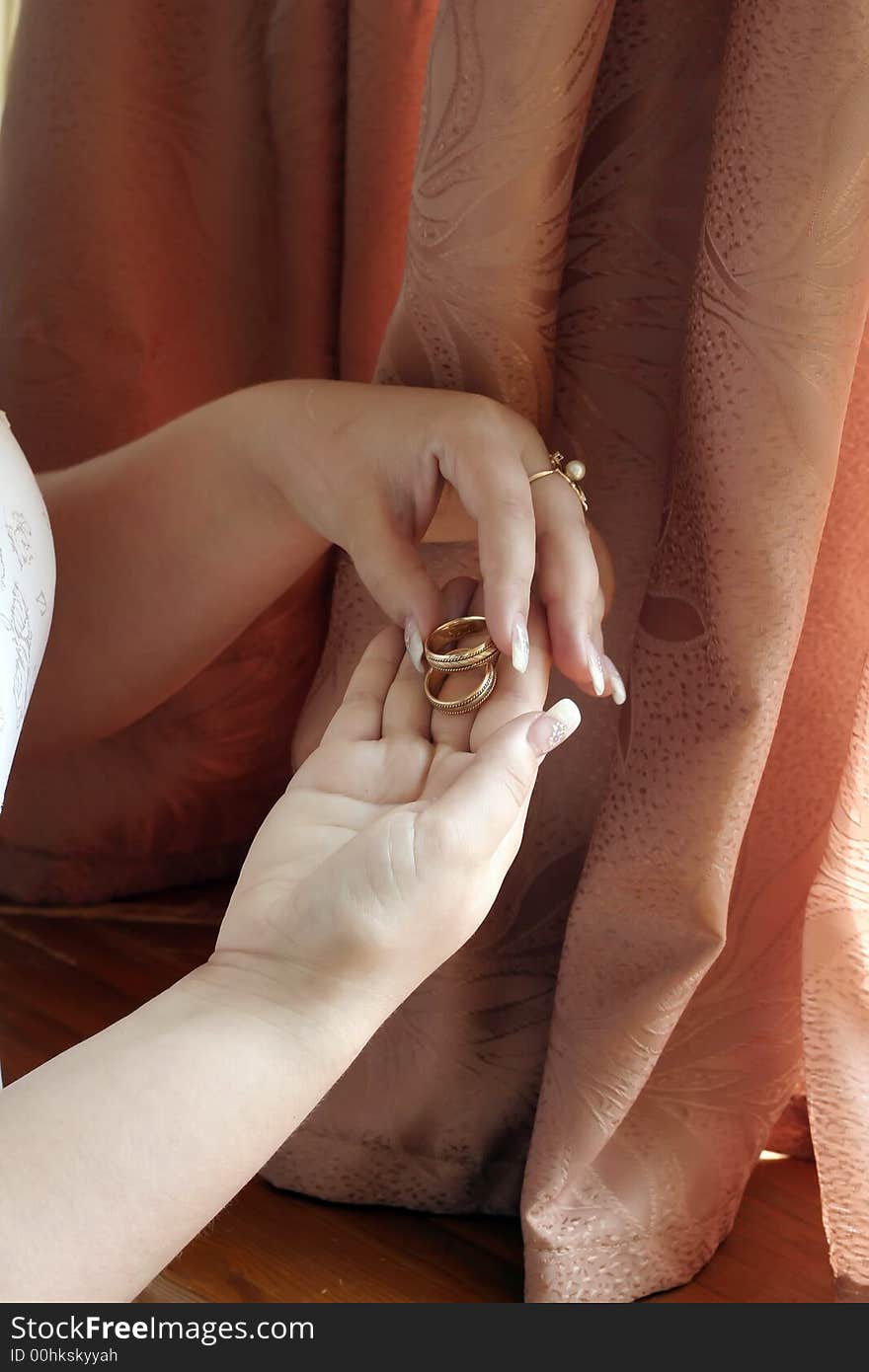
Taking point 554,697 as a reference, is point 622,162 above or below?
above

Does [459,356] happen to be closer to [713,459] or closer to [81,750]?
[713,459]

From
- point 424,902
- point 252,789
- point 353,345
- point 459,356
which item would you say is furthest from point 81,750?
point 424,902

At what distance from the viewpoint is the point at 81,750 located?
121cm

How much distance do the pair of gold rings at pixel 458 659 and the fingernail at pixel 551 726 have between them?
0.26 feet

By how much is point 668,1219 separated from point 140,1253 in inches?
15.5

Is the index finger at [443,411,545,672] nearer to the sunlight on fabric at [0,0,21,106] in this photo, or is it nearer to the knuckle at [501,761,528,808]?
the knuckle at [501,761,528,808]

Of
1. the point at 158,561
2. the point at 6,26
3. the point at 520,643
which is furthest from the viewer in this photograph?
the point at 6,26

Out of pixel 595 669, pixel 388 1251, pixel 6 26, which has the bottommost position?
pixel 388 1251

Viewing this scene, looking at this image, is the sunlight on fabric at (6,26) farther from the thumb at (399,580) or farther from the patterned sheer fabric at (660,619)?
the thumb at (399,580)

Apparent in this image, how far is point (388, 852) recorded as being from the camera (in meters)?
0.59

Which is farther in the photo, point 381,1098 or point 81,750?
point 81,750

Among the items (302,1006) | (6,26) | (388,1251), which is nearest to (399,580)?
(302,1006)

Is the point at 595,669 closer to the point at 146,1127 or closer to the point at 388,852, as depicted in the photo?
the point at 388,852

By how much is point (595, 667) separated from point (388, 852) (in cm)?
19
